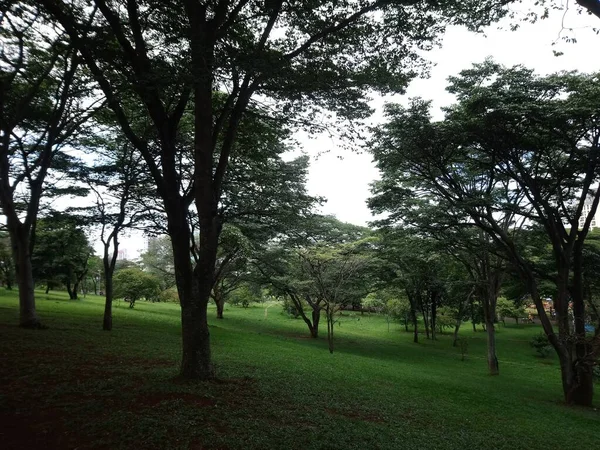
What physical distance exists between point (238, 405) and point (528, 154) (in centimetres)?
1147

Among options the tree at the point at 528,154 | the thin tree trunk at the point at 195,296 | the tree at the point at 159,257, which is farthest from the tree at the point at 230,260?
the tree at the point at 159,257

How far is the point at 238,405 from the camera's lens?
19.3 feet

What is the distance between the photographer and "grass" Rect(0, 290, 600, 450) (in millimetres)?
4543

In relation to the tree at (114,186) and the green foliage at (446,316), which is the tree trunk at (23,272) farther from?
the green foliage at (446,316)

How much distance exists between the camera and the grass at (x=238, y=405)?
4543 mm

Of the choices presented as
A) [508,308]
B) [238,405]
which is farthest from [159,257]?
[238,405]

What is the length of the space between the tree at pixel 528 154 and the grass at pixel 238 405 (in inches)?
126

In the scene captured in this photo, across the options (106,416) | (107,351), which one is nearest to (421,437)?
(106,416)

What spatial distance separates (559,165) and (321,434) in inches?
452

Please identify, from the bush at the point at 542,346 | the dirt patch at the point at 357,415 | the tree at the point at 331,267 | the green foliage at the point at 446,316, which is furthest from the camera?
the green foliage at the point at 446,316

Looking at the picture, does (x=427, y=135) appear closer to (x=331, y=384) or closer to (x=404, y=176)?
(x=404, y=176)

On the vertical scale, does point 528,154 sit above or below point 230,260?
above

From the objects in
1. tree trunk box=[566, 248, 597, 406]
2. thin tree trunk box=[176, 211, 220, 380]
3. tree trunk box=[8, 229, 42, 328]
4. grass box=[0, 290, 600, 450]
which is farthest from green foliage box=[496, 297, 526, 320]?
tree trunk box=[8, 229, 42, 328]

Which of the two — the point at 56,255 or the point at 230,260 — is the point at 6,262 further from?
the point at 230,260
